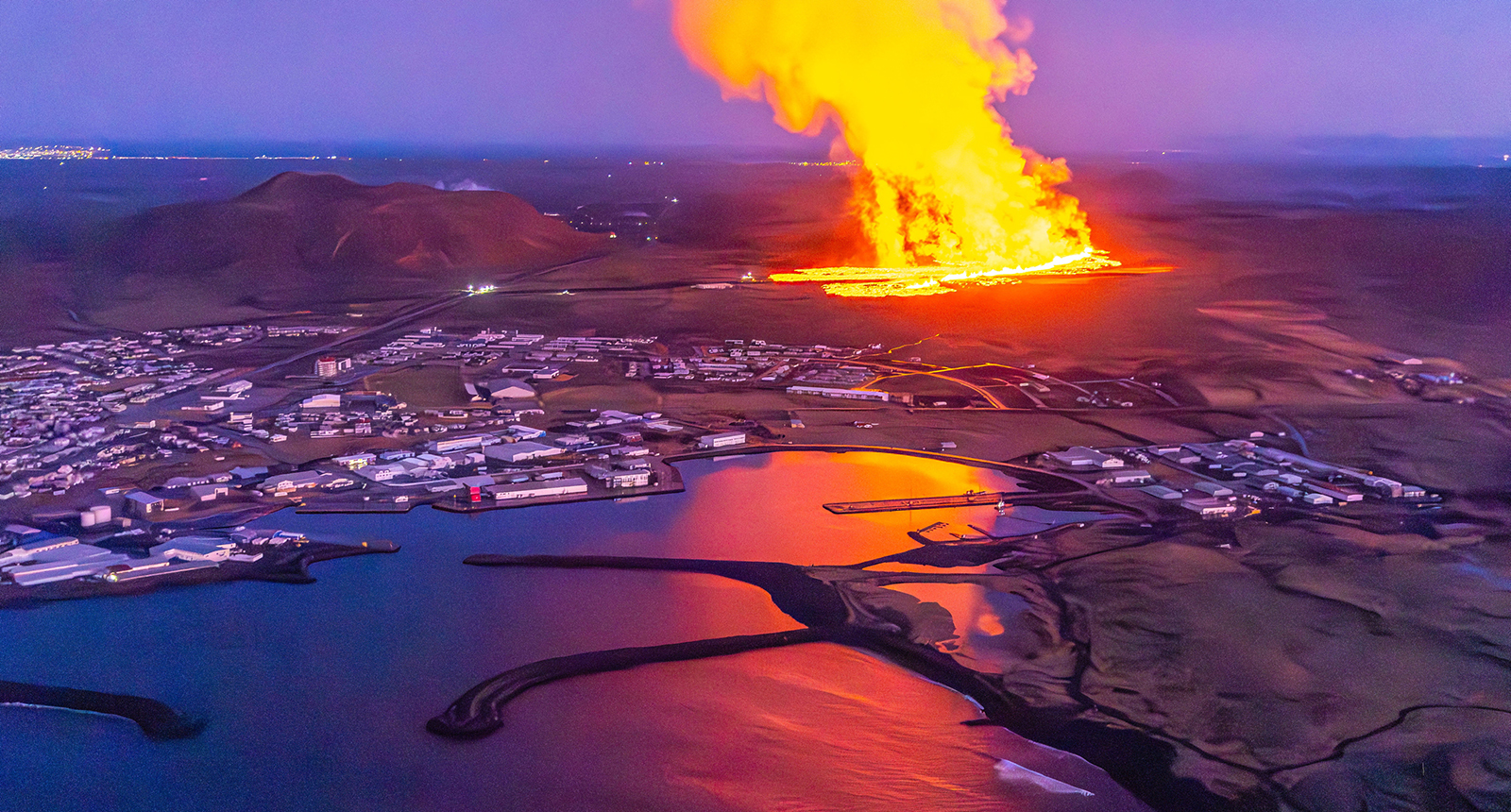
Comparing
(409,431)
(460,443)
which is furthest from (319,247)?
(460,443)

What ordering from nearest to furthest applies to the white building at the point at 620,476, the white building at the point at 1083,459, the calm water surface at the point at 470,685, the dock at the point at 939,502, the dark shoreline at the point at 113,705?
the calm water surface at the point at 470,685, the dark shoreline at the point at 113,705, the dock at the point at 939,502, the white building at the point at 620,476, the white building at the point at 1083,459

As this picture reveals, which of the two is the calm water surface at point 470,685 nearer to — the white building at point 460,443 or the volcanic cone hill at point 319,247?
the white building at point 460,443

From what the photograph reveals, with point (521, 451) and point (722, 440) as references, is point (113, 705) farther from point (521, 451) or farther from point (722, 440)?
point (722, 440)

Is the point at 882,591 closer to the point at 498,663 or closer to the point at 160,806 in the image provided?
the point at 498,663

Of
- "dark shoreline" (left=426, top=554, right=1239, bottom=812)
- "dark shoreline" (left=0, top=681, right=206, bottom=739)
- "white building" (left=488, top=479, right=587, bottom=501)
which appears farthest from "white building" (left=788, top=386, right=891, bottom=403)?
"dark shoreline" (left=0, top=681, right=206, bottom=739)

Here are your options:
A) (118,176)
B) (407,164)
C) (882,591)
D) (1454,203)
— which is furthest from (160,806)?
(407,164)

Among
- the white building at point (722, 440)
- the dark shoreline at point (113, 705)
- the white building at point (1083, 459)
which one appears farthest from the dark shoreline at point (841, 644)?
the white building at point (1083, 459)

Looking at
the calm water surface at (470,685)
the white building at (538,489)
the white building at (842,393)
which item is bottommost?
the calm water surface at (470,685)
